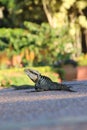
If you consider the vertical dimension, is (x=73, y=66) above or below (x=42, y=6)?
below

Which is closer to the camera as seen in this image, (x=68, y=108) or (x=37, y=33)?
(x=68, y=108)

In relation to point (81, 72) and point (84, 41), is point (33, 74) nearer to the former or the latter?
point (81, 72)

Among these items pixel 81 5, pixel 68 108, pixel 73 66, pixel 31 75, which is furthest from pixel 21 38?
pixel 68 108

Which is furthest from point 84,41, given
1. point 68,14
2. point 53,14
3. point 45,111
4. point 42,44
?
point 45,111

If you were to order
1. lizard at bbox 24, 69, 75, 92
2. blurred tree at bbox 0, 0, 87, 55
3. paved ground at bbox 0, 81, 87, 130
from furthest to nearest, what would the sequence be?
1. blurred tree at bbox 0, 0, 87, 55
2. lizard at bbox 24, 69, 75, 92
3. paved ground at bbox 0, 81, 87, 130

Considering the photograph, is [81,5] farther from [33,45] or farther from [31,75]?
[31,75]

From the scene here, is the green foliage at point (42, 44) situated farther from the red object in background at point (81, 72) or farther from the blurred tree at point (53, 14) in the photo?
the blurred tree at point (53, 14)

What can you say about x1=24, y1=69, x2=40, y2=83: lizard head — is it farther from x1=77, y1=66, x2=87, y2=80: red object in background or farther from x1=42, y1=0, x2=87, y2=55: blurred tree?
x1=42, y1=0, x2=87, y2=55: blurred tree

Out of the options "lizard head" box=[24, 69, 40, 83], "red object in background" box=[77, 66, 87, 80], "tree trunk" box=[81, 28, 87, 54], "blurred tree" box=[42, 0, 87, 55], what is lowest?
"red object in background" box=[77, 66, 87, 80]

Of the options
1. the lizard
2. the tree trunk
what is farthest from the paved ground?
the tree trunk
